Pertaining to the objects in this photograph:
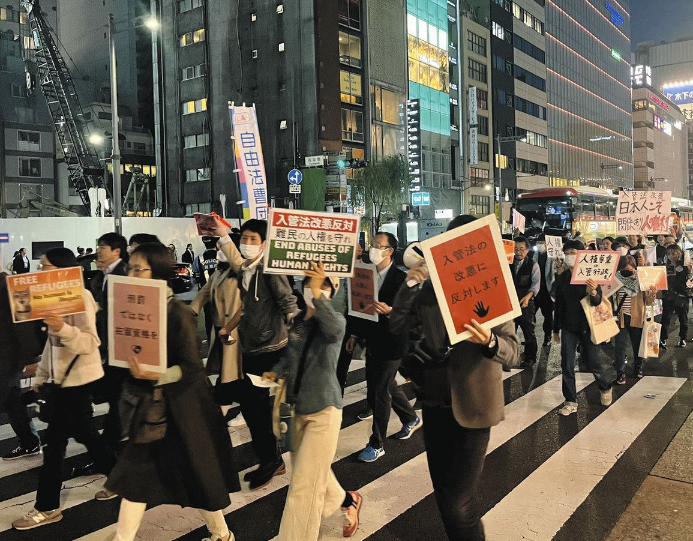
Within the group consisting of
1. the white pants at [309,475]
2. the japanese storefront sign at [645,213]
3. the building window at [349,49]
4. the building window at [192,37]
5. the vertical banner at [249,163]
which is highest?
the building window at [192,37]

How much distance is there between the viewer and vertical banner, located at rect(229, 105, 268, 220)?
60.5 feet

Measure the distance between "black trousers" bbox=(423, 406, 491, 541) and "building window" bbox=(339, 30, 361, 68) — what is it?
46.2 metres

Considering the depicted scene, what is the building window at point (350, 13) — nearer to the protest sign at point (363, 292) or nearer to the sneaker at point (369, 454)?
the protest sign at point (363, 292)

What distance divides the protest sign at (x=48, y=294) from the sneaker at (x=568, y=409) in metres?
5.15

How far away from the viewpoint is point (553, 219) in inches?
1183

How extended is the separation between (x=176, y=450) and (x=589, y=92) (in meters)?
101

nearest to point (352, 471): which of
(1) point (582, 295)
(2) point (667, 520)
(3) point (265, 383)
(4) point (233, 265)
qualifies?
(3) point (265, 383)

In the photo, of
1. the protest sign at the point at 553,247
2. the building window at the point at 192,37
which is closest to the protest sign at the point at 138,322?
the protest sign at the point at 553,247

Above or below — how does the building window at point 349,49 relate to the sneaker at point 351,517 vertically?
above

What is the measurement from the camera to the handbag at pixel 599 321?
23.2 feet

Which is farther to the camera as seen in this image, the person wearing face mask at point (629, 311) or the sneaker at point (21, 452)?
the person wearing face mask at point (629, 311)

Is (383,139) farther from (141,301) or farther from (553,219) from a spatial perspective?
(141,301)

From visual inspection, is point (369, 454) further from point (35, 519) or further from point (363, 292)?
point (35, 519)

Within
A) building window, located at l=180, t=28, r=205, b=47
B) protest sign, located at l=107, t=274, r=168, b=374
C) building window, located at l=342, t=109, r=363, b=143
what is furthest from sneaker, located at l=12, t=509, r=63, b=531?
building window, located at l=180, t=28, r=205, b=47
